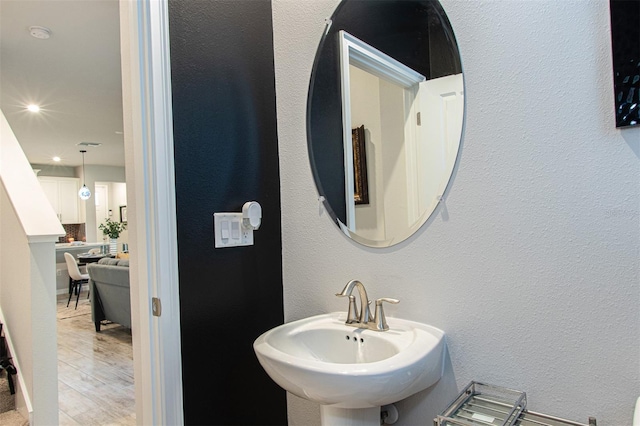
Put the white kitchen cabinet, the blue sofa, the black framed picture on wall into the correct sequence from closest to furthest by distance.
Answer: the black framed picture on wall, the blue sofa, the white kitchen cabinet

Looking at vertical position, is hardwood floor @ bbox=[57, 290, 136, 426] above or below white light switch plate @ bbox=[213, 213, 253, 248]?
below

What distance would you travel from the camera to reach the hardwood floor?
8.20ft

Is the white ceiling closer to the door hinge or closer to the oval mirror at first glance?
the oval mirror

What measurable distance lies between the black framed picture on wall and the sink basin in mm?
729

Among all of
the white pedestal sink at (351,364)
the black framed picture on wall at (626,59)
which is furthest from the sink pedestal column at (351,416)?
the black framed picture on wall at (626,59)

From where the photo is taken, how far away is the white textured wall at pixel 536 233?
36.1 inches

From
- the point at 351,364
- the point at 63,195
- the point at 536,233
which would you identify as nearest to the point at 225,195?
the point at 351,364

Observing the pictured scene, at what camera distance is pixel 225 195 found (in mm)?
1388

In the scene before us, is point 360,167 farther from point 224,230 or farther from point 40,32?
point 40,32

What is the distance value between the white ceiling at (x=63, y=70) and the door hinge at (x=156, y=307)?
6.98 feet

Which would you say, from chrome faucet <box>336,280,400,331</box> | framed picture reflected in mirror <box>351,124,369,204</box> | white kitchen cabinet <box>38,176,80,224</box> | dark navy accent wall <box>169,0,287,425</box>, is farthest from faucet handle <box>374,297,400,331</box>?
white kitchen cabinet <box>38,176,80,224</box>

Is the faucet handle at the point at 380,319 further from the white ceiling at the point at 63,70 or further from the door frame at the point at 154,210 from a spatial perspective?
the white ceiling at the point at 63,70

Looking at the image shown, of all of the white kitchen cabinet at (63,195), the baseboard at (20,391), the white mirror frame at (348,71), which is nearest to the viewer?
the white mirror frame at (348,71)

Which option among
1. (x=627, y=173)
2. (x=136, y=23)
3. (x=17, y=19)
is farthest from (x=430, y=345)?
(x=17, y=19)
